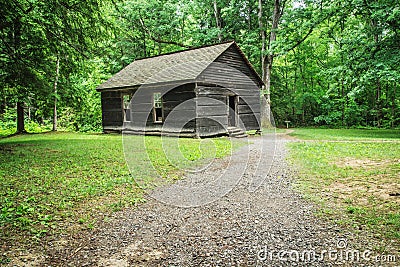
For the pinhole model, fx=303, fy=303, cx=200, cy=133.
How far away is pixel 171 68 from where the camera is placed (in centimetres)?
1855

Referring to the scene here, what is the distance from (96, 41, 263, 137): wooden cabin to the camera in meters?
16.7

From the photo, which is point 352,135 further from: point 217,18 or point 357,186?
point 217,18

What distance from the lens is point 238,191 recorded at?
6.40 m

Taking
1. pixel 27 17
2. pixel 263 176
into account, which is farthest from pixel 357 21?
pixel 27 17

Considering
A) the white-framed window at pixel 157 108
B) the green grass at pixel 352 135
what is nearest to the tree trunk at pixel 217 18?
the white-framed window at pixel 157 108

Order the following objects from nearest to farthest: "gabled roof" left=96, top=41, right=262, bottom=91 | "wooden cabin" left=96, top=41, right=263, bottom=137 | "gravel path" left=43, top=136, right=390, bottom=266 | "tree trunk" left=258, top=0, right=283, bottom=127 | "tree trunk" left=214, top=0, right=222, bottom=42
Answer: "gravel path" left=43, top=136, right=390, bottom=266
"wooden cabin" left=96, top=41, right=263, bottom=137
"gabled roof" left=96, top=41, right=262, bottom=91
"tree trunk" left=258, top=0, right=283, bottom=127
"tree trunk" left=214, top=0, right=222, bottom=42

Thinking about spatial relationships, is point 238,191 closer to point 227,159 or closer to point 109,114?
point 227,159

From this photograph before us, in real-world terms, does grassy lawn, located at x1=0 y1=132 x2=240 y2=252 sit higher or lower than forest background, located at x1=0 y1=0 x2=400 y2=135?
lower

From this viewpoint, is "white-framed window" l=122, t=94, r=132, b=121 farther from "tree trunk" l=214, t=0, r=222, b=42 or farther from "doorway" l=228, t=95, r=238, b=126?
"tree trunk" l=214, t=0, r=222, b=42

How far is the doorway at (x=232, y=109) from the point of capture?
19.2 meters

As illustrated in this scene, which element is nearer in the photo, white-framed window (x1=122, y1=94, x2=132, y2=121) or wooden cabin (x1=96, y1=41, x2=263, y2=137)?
wooden cabin (x1=96, y1=41, x2=263, y2=137)

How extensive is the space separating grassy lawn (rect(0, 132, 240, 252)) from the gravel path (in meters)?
0.55

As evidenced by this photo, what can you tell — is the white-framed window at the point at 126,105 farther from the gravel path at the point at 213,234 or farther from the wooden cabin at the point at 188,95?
the gravel path at the point at 213,234

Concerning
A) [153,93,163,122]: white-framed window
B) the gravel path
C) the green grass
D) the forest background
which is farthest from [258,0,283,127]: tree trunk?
the gravel path
